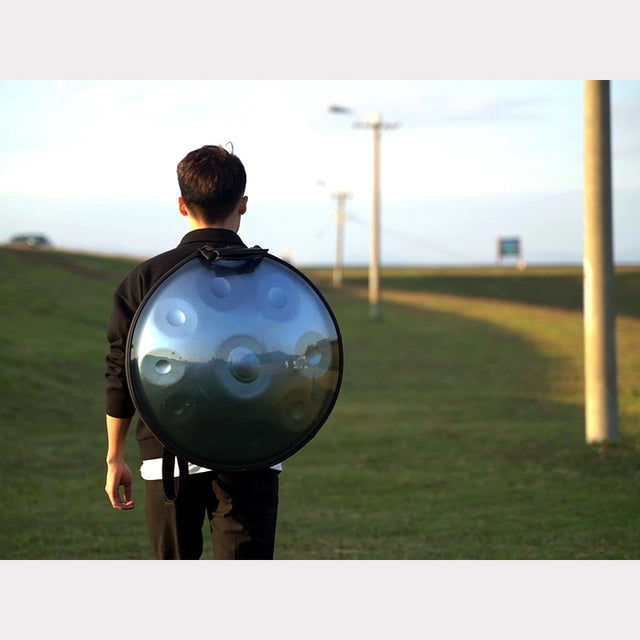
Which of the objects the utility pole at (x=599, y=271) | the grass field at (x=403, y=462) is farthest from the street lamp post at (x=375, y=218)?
the utility pole at (x=599, y=271)

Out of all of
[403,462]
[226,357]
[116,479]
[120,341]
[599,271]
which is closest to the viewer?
[226,357]

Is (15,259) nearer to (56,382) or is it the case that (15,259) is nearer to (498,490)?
(56,382)

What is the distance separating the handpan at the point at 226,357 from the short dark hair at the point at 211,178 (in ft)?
1.12

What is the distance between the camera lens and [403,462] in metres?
12.2

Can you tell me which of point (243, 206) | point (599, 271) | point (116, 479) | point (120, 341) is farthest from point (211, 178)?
point (599, 271)

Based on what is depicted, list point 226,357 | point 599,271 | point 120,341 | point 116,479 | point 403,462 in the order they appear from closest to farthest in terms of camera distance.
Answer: point 226,357 < point 120,341 < point 116,479 < point 403,462 < point 599,271

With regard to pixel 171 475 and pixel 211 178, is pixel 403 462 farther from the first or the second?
pixel 211 178

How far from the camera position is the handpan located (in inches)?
148

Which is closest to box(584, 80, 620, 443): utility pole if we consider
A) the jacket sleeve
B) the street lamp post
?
the jacket sleeve

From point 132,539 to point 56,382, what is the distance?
11.5 meters

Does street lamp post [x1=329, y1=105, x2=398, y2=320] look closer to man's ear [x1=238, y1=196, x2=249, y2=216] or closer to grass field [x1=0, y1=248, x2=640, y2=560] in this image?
grass field [x1=0, y1=248, x2=640, y2=560]

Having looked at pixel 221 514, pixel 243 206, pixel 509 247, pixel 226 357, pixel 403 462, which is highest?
pixel 509 247

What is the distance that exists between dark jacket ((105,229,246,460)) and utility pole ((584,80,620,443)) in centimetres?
897

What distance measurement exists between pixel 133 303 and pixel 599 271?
9.17 meters
